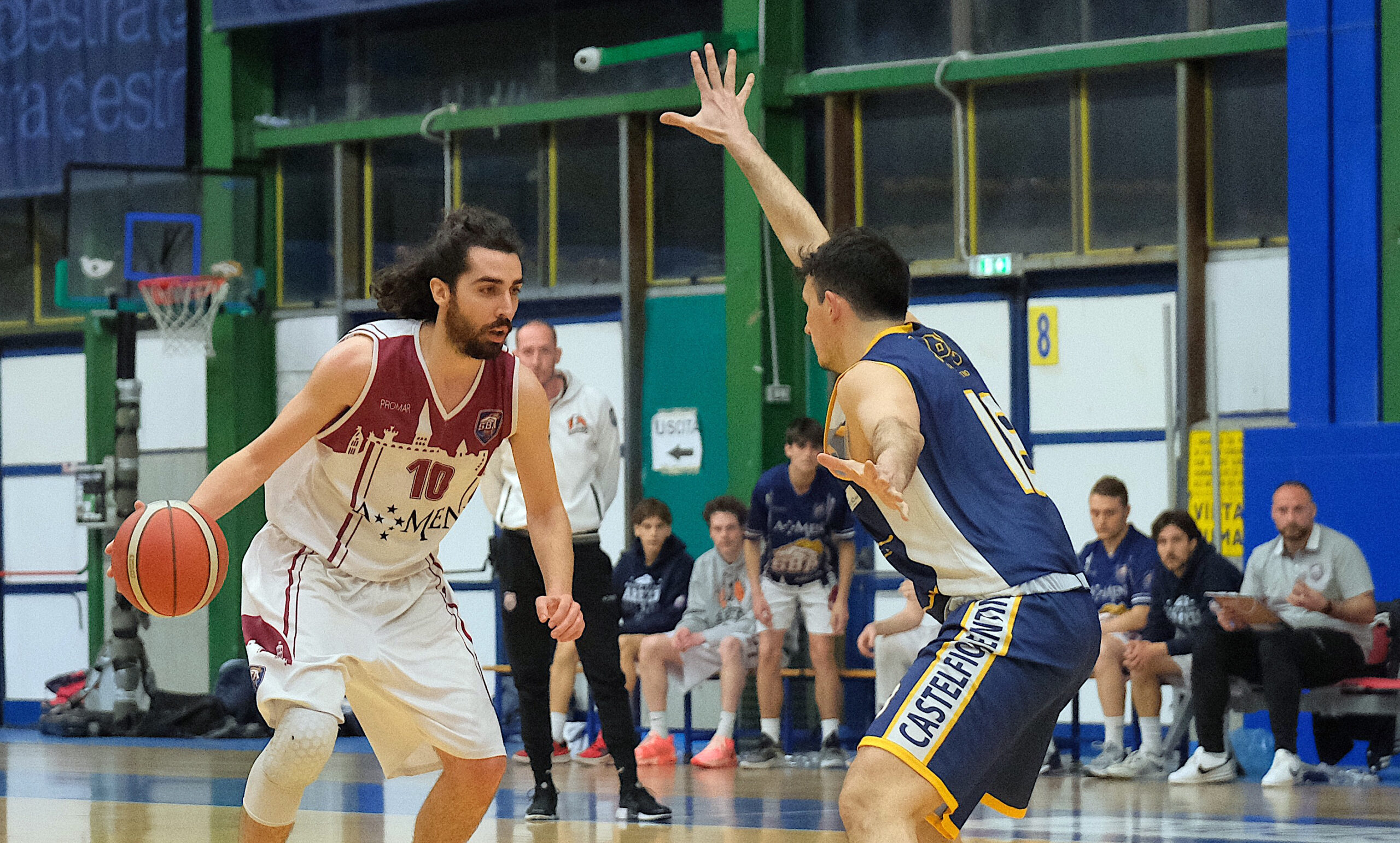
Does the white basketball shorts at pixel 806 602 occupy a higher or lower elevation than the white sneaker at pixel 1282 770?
higher

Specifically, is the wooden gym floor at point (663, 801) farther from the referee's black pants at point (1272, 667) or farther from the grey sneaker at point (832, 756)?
the referee's black pants at point (1272, 667)

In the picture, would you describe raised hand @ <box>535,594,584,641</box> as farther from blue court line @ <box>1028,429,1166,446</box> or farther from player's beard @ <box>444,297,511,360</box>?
blue court line @ <box>1028,429,1166,446</box>

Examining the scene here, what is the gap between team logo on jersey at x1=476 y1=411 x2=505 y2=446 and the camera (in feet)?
14.9

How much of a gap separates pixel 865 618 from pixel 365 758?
313 centimetres

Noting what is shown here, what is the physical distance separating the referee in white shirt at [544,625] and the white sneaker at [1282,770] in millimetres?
3065

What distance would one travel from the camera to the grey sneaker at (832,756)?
9.56 m

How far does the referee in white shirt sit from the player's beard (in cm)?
235

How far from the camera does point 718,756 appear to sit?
9672 millimetres

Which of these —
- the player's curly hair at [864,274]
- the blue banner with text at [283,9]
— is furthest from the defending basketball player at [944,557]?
the blue banner with text at [283,9]

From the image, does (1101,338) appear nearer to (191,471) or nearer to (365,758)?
(365,758)

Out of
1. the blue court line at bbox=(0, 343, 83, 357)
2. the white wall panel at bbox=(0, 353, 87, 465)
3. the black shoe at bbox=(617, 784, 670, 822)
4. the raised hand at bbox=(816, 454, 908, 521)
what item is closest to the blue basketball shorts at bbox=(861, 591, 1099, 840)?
the raised hand at bbox=(816, 454, 908, 521)

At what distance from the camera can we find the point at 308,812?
7469 millimetres

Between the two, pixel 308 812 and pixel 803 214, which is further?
pixel 308 812

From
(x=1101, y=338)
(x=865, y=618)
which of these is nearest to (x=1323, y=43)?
(x=1101, y=338)
